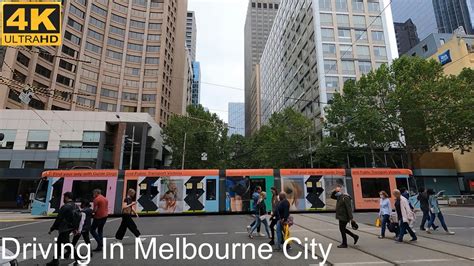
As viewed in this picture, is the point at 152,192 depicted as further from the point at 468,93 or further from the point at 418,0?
the point at 418,0

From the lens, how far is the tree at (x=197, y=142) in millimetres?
42562

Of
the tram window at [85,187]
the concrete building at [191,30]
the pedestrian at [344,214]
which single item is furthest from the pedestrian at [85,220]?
the concrete building at [191,30]

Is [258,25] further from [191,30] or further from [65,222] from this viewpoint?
[65,222]

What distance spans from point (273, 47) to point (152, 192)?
72.5 m

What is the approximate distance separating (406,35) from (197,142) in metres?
88.2

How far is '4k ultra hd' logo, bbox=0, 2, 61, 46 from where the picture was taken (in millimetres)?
5906

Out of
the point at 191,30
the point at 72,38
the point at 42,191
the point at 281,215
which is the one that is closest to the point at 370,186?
the point at 281,215

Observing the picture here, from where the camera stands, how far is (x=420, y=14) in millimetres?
94125

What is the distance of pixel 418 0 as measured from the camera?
9312 cm

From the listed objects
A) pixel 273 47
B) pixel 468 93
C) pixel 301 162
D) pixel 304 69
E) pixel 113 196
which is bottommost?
pixel 113 196

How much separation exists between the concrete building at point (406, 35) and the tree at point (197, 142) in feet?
271

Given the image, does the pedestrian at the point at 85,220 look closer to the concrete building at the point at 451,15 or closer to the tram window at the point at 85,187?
the tram window at the point at 85,187

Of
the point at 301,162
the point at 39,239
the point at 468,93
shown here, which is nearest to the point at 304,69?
the point at 301,162

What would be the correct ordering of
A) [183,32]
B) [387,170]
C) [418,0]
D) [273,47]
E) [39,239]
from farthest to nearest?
[418,0] → [273,47] → [183,32] → [387,170] → [39,239]
